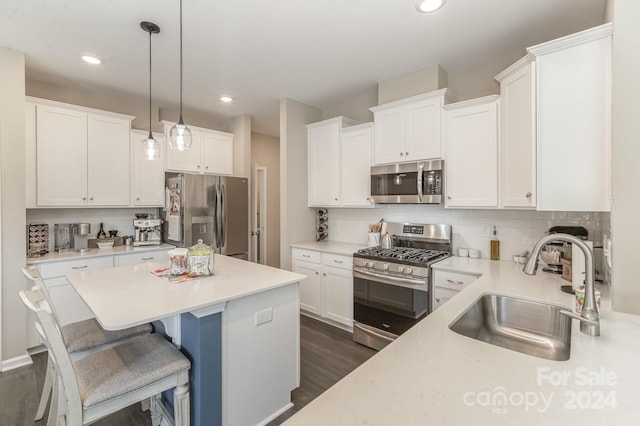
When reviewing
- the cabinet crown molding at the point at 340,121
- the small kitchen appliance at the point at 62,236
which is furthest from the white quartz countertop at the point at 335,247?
the small kitchen appliance at the point at 62,236

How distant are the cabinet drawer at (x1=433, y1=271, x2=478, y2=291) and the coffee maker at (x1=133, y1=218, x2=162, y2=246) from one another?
3.41 m

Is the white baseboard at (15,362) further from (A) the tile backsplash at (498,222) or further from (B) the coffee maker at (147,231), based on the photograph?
(A) the tile backsplash at (498,222)

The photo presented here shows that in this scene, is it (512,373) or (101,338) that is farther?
(101,338)

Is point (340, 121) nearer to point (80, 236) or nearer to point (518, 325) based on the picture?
point (518, 325)

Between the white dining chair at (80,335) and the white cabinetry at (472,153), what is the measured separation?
9.00 feet

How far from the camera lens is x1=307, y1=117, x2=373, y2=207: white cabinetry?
3412mm

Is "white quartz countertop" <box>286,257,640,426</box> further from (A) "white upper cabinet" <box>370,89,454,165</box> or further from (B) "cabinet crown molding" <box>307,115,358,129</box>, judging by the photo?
(B) "cabinet crown molding" <box>307,115,358,129</box>

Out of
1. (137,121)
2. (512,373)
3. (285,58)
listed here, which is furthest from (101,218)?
(512,373)

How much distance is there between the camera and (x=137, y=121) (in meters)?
3.99

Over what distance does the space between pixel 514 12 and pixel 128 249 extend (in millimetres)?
4341

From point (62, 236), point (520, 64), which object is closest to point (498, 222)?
point (520, 64)

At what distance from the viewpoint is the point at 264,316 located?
1.88m

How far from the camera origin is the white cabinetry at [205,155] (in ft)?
13.0

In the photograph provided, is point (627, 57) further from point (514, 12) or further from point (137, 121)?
point (137, 121)
